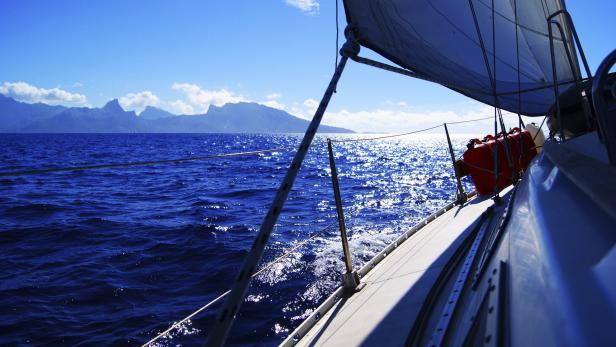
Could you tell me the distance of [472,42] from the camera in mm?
3150

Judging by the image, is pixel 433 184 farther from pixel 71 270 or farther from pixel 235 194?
pixel 71 270

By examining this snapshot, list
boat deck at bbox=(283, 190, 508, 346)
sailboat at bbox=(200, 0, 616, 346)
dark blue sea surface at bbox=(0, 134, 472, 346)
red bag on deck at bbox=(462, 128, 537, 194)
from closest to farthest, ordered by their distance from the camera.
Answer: sailboat at bbox=(200, 0, 616, 346)
boat deck at bbox=(283, 190, 508, 346)
dark blue sea surface at bbox=(0, 134, 472, 346)
red bag on deck at bbox=(462, 128, 537, 194)

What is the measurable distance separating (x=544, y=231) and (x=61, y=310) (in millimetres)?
5272

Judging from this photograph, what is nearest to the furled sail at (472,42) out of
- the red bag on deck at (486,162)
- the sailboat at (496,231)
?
the sailboat at (496,231)

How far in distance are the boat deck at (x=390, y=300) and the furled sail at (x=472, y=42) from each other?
4.18 ft

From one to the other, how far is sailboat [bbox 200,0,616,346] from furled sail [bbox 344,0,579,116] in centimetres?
1

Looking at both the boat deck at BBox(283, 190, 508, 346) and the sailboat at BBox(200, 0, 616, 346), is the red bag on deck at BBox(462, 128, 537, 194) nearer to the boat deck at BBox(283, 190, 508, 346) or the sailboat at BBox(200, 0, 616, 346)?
the sailboat at BBox(200, 0, 616, 346)

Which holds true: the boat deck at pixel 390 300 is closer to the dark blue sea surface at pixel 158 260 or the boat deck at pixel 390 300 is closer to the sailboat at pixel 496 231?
the sailboat at pixel 496 231

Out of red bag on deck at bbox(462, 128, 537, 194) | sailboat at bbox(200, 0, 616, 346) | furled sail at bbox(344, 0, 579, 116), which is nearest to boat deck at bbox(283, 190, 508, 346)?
sailboat at bbox(200, 0, 616, 346)

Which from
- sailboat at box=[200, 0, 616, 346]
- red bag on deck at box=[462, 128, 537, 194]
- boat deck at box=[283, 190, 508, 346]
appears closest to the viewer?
sailboat at box=[200, 0, 616, 346]

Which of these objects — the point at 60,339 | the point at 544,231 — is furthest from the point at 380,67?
the point at 60,339

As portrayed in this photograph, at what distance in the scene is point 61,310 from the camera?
4.56 m

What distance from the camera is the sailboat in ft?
2.72

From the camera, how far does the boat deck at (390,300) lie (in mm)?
1997
